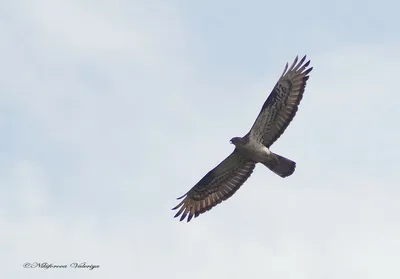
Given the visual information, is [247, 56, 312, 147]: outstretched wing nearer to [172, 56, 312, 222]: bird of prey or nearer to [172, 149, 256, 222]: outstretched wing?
[172, 56, 312, 222]: bird of prey

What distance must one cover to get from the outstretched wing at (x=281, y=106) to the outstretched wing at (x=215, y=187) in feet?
4.81

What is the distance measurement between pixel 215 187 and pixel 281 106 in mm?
3325

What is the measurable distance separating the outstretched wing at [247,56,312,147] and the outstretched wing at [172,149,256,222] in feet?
4.81

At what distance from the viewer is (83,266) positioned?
1168 inches

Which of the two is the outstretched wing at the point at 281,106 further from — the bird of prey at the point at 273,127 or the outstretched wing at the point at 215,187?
the outstretched wing at the point at 215,187

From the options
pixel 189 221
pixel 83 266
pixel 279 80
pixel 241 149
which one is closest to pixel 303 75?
pixel 279 80

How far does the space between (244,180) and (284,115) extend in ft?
8.02

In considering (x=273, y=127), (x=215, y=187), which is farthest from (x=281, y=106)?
(x=215, y=187)

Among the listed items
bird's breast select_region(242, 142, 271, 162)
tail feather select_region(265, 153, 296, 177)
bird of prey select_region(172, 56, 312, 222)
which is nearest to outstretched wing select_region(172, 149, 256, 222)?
bird of prey select_region(172, 56, 312, 222)

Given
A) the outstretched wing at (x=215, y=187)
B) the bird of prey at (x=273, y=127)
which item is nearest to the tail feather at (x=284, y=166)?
the bird of prey at (x=273, y=127)

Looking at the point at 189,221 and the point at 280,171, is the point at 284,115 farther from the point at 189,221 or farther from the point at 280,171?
the point at 189,221

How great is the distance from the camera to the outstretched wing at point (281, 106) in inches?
1260

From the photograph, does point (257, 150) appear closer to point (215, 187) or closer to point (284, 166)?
point (284, 166)

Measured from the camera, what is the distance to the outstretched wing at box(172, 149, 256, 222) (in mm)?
33312
